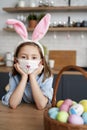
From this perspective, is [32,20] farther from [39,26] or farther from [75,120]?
[75,120]

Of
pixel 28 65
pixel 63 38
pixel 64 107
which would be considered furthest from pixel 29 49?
pixel 63 38

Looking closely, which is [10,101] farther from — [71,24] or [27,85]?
[71,24]

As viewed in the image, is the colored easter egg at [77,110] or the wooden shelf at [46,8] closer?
the colored easter egg at [77,110]

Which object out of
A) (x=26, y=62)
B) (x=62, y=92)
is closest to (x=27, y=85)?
(x=26, y=62)

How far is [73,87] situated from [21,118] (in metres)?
1.99

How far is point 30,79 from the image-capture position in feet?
4.33

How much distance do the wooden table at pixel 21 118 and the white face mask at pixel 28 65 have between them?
190 millimetres

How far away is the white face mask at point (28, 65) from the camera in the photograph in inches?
51.8

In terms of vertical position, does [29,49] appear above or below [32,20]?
below

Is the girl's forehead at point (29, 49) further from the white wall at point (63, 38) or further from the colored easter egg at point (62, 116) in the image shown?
the white wall at point (63, 38)

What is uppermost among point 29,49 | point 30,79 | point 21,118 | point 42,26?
point 42,26

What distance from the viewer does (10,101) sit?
4.18 ft

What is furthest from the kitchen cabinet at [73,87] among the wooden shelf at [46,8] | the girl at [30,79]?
the girl at [30,79]

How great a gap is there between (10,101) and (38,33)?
0.40 m
